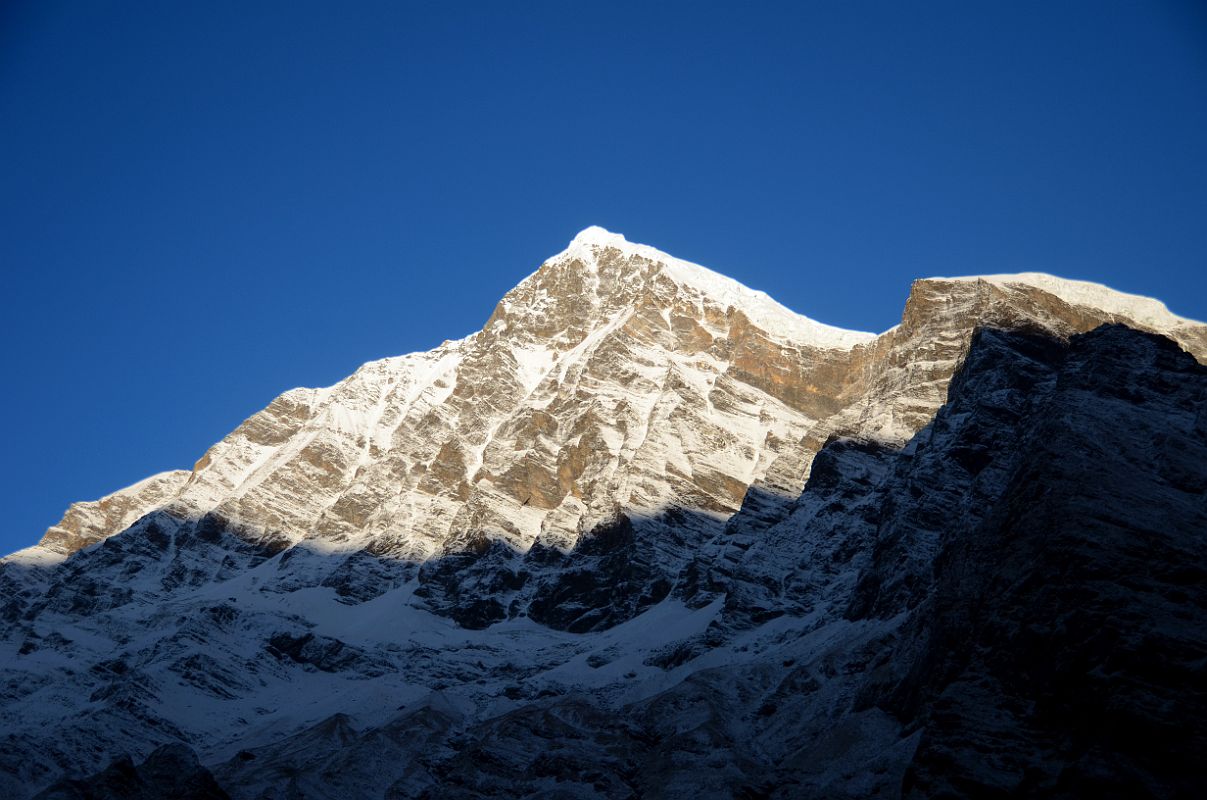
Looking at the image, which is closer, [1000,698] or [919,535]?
[1000,698]

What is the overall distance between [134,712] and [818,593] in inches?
3384

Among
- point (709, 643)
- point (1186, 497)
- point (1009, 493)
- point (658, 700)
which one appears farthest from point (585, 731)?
point (1186, 497)

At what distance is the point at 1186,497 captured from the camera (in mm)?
123188

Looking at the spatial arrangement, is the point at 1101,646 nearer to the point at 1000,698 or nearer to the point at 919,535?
the point at 1000,698

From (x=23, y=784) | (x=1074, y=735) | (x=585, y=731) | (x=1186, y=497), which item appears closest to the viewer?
(x=1074, y=735)

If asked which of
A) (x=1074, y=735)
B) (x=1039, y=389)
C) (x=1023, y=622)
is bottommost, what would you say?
(x=1074, y=735)

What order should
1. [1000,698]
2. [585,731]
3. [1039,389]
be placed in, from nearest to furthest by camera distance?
[1000,698] → [585,731] → [1039,389]

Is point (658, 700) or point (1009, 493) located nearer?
point (1009, 493)

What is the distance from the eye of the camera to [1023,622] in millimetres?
109125

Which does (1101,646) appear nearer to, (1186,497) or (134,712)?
(1186,497)

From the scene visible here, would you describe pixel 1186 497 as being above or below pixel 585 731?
above

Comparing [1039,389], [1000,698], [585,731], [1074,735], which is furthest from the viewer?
[1039,389]

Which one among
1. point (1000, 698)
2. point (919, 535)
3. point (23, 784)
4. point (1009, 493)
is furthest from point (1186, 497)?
point (23, 784)

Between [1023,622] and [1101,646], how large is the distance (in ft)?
25.2
